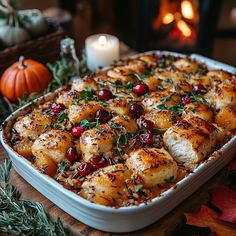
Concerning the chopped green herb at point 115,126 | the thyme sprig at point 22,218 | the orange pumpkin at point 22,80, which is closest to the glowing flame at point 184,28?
the orange pumpkin at point 22,80

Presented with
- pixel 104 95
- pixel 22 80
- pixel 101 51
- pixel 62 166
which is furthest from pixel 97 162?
pixel 101 51

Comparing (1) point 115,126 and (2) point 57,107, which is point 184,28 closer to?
(2) point 57,107

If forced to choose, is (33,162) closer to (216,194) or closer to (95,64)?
(216,194)

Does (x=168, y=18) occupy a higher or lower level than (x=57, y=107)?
lower

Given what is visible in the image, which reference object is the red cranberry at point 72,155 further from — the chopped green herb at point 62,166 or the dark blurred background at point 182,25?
the dark blurred background at point 182,25

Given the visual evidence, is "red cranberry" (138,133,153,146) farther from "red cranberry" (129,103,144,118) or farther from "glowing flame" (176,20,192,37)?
"glowing flame" (176,20,192,37)

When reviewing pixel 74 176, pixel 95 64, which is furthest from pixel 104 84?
pixel 74 176
